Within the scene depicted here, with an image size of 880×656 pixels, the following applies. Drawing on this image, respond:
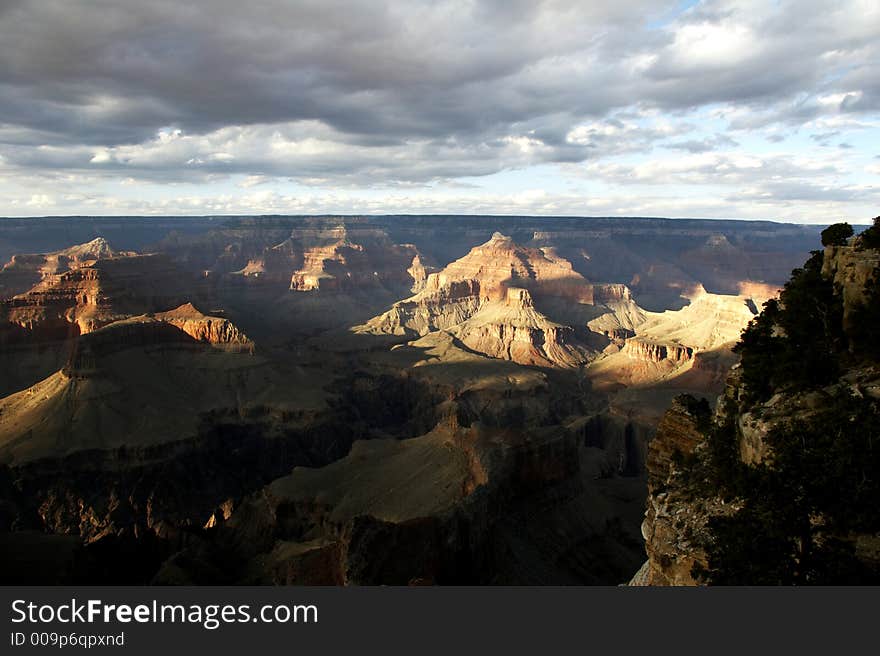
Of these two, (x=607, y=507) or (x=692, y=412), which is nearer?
(x=692, y=412)

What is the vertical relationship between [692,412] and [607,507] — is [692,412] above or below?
above

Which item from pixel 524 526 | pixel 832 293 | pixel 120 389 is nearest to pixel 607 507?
pixel 524 526

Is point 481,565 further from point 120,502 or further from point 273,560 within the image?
point 120,502

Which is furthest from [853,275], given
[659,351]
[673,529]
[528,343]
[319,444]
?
[528,343]

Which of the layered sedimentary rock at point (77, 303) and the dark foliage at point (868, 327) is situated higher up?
the dark foliage at point (868, 327)

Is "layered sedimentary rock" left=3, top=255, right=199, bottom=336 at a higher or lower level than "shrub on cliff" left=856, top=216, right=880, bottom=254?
lower

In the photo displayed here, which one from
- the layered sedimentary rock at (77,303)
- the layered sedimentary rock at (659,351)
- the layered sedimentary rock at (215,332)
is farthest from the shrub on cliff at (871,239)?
the layered sedimentary rock at (77,303)

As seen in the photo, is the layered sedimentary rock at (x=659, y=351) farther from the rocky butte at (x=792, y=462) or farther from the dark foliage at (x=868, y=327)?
the dark foliage at (x=868, y=327)

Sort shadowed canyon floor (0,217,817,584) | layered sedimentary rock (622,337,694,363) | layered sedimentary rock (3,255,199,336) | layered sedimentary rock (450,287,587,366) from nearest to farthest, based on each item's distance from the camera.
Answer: shadowed canyon floor (0,217,817,584) → layered sedimentary rock (3,255,199,336) → layered sedimentary rock (622,337,694,363) → layered sedimentary rock (450,287,587,366)

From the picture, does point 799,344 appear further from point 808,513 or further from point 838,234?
point 838,234

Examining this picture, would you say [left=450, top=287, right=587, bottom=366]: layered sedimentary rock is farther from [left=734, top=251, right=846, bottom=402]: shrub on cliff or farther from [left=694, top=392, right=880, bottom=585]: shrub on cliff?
[left=694, top=392, right=880, bottom=585]: shrub on cliff

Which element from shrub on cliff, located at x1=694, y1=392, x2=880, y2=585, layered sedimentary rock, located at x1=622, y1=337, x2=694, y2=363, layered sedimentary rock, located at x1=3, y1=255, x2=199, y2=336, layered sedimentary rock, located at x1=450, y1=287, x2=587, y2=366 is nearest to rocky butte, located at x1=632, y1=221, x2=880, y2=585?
shrub on cliff, located at x1=694, y1=392, x2=880, y2=585
